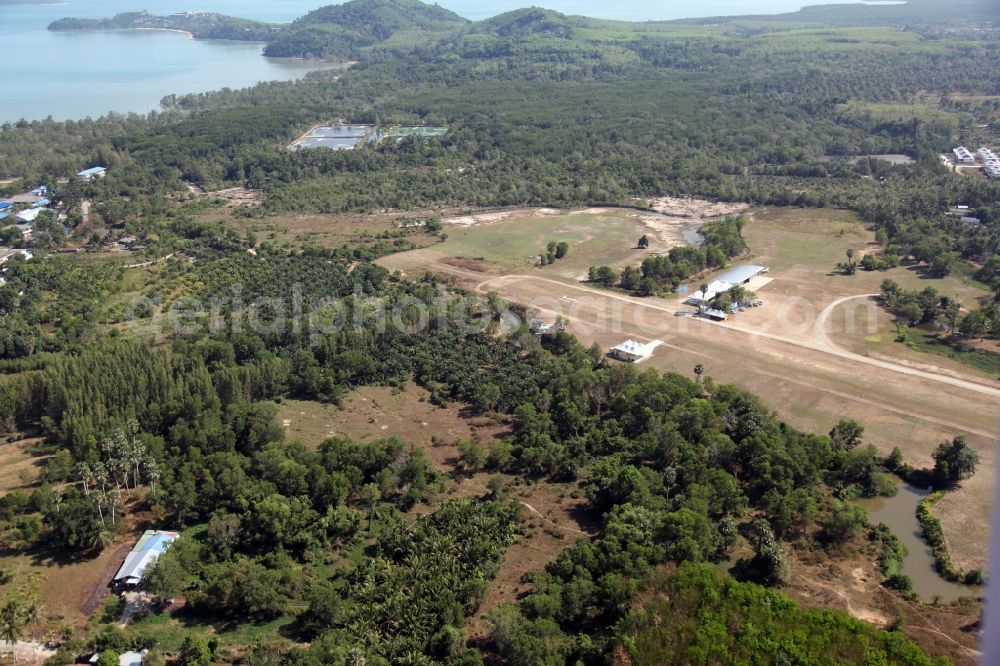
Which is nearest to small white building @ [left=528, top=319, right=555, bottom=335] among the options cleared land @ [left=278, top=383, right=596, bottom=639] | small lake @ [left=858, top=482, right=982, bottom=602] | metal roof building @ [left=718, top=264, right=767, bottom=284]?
cleared land @ [left=278, top=383, right=596, bottom=639]

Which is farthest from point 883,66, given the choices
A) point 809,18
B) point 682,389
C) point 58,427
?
point 58,427

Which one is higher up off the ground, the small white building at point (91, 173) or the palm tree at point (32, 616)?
the small white building at point (91, 173)

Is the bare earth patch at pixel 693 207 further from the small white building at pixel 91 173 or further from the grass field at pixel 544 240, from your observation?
the small white building at pixel 91 173

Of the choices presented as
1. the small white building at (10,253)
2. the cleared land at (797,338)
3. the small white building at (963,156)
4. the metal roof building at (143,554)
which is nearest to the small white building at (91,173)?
the small white building at (10,253)

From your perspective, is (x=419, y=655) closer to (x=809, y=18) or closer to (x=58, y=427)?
(x=58, y=427)

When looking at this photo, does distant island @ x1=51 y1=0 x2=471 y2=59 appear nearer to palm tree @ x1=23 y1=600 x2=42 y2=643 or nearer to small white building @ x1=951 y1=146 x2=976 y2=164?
small white building @ x1=951 y1=146 x2=976 y2=164

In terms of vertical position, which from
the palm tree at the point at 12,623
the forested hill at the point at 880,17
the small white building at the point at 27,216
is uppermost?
the forested hill at the point at 880,17

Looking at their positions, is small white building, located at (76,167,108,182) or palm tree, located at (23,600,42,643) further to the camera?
small white building, located at (76,167,108,182)
